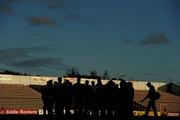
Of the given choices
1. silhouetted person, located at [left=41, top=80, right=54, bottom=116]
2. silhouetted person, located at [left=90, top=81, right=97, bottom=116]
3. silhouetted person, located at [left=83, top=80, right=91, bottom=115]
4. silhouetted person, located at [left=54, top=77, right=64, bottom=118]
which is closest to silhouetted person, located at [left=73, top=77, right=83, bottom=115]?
silhouetted person, located at [left=83, top=80, right=91, bottom=115]

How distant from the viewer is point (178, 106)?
8919 cm

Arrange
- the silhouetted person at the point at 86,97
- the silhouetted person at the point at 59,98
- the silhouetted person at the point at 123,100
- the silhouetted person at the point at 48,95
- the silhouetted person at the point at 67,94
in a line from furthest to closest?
the silhouetted person at the point at 86,97 → the silhouetted person at the point at 48,95 → the silhouetted person at the point at 67,94 → the silhouetted person at the point at 59,98 → the silhouetted person at the point at 123,100

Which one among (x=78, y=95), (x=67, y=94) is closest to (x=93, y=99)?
(x=78, y=95)

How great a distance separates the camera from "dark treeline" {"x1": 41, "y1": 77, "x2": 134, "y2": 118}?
22.8m

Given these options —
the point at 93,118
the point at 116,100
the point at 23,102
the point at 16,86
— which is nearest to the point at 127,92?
the point at 116,100

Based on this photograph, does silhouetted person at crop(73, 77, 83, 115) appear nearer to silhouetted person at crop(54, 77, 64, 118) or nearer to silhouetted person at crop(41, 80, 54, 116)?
silhouetted person at crop(54, 77, 64, 118)

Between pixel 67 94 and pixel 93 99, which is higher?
pixel 67 94

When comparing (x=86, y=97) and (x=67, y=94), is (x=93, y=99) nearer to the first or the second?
(x=86, y=97)

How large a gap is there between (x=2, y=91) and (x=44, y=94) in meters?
52.6

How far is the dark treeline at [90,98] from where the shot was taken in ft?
74.9

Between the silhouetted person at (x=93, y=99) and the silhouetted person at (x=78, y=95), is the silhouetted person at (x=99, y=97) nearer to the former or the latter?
the silhouetted person at (x=93, y=99)

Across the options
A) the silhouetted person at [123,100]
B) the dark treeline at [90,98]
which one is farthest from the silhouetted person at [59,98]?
the silhouetted person at [123,100]

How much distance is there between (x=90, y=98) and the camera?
23641 mm

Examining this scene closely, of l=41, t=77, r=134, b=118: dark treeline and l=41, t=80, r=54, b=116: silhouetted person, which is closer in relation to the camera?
l=41, t=77, r=134, b=118: dark treeline
